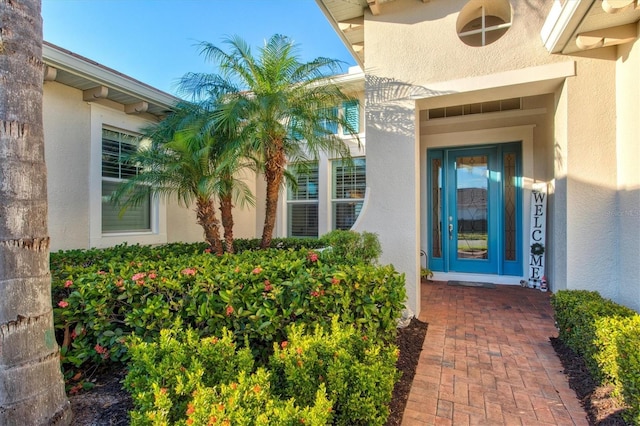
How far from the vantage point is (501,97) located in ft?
15.4

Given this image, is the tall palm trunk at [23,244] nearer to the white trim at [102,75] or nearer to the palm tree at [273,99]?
the palm tree at [273,99]

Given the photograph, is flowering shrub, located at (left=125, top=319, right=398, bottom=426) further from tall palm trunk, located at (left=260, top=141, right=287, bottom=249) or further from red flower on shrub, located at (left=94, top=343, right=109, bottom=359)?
tall palm trunk, located at (left=260, top=141, right=287, bottom=249)

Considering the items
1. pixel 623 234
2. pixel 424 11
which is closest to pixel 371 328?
pixel 623 234

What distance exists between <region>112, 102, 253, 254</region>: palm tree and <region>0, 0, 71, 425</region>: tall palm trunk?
2.55 m

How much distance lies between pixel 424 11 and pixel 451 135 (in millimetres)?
3044

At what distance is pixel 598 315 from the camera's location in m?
3.10

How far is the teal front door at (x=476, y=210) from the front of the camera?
684 centimetres

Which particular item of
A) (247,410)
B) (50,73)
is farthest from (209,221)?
(247,410)

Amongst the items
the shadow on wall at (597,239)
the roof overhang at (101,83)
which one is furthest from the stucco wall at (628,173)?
the roof overhang at (101,83)

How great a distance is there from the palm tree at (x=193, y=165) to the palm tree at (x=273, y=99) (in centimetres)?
36

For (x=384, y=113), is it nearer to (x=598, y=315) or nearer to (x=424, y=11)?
(x=424, y=11)

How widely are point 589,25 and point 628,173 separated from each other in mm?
1729

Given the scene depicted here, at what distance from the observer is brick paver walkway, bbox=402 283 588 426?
107 inches

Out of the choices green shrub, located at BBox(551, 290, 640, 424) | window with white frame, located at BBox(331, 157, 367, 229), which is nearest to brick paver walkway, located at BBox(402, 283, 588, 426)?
green shrub, located at BBox(551, 290, 640, 424)
